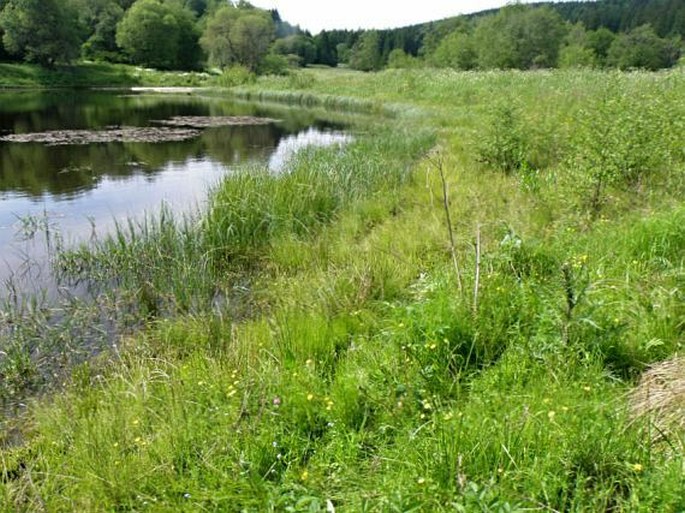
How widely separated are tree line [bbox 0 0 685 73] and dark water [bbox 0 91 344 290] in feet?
127

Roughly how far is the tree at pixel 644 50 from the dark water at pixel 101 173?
57075 mm

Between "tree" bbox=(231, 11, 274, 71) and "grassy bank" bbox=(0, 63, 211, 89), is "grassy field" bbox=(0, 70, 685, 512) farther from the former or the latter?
"tree" bbox=(231, 11, 274, 71)

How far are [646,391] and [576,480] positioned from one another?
2.63 ft

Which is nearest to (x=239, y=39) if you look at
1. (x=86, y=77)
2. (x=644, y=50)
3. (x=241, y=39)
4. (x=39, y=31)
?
(x=241, y=39)

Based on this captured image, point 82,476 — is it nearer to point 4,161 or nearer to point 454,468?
point 454,468

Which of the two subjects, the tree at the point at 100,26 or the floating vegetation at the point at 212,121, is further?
the tree at the point at 100,26

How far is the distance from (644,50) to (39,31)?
7026 cm

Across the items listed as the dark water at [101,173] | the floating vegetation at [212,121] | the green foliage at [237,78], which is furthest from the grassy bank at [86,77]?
the dark water at [101,173]

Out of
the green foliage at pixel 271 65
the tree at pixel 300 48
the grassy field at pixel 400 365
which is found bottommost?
the grassy field at pixel 400 365

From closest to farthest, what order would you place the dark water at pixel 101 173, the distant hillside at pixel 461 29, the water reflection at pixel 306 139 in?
the dark water at pixel 101 173
the water reflection at pixel 306 139
the distant hillside at pixel 461 29

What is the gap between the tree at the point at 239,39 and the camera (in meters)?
62.8

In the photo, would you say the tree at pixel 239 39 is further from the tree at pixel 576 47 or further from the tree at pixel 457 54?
the tree at pixel 576 47

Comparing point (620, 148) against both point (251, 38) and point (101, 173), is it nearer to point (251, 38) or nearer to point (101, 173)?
point (101, 173)

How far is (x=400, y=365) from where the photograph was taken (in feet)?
9.95
